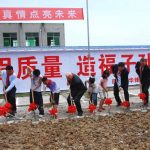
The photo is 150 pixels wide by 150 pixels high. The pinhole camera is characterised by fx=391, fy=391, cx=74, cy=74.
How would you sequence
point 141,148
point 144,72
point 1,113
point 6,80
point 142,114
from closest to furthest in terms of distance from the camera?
1. point 141,148
2. point 1,113
3. point 142,114
4. point 6,80
5. point 144,72

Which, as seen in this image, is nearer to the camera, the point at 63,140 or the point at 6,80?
the point at 63,140

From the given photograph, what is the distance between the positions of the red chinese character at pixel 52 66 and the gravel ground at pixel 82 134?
25.1ft

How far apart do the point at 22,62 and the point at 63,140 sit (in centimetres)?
1005

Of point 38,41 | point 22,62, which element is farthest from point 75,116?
point 38,41

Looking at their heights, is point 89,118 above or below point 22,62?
below

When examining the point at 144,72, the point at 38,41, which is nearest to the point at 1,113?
the point at 144,72

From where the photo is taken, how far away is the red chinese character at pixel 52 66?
17.2 meters

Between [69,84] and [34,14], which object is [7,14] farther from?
[69,84]

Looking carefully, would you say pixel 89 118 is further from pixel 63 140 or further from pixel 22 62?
pixel 22 62

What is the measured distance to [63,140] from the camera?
723cm

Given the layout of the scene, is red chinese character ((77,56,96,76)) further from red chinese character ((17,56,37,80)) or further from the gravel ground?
the gravel ground

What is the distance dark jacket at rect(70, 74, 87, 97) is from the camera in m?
10.3

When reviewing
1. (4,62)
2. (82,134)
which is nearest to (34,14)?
(4,62)

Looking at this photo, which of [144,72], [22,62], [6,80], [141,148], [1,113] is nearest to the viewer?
[141,148]
